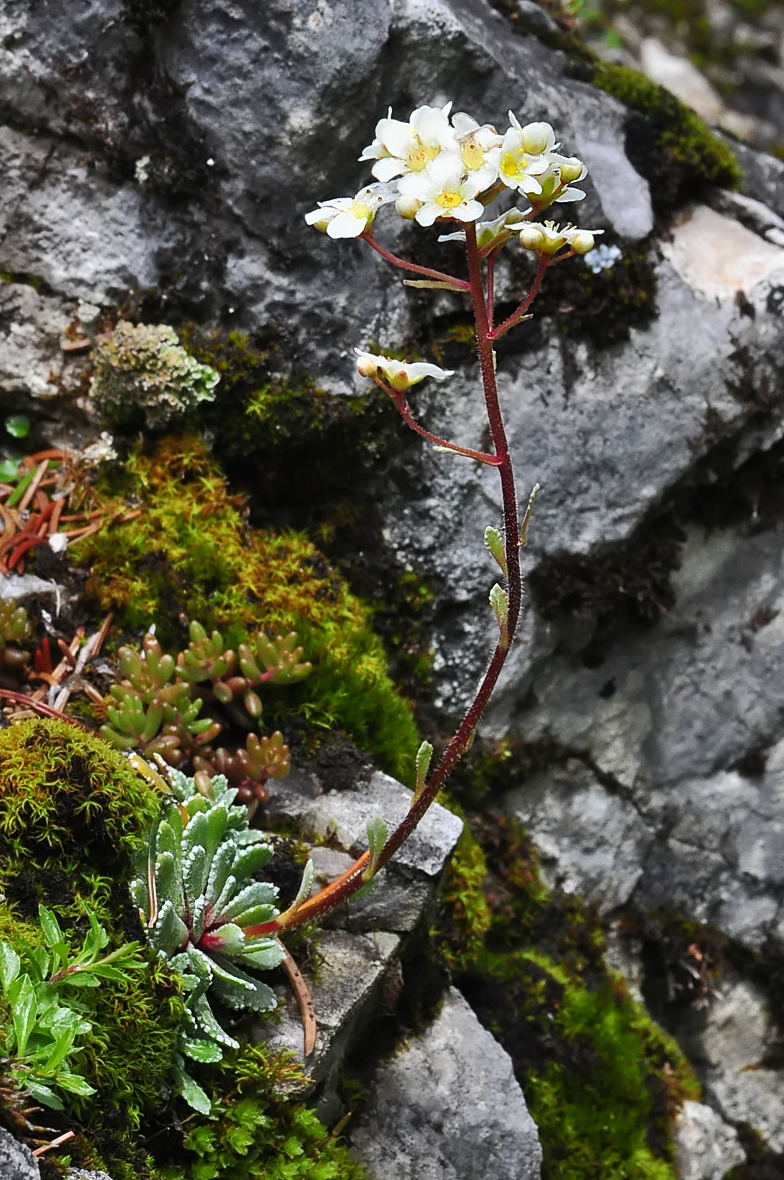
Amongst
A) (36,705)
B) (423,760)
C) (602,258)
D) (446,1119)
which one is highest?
(602,258)

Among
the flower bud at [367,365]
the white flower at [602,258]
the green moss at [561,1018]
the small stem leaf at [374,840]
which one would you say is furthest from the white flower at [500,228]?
the green moss at [561,1018]

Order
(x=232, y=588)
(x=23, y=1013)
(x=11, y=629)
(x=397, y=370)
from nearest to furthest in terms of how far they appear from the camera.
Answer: (x=23, y=1013)
(x=397, y=370)
(x=11, y=629)
(x=232, y=588)

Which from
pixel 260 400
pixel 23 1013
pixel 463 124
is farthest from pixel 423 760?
pixel 260 400

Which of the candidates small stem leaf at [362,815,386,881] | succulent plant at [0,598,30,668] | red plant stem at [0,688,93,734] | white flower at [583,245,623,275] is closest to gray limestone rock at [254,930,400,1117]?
small stem leaf at [362,815,386,881]

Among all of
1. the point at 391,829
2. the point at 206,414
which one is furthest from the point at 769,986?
the point at 206,414

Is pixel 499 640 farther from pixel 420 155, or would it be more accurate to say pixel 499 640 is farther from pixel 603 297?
pixel 603 297

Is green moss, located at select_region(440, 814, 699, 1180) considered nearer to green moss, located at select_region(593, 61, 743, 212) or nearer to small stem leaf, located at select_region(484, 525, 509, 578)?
small stem leaf, located at select_region(484, 525, 509, 578)

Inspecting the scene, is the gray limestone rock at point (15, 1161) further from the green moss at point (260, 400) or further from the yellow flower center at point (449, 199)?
the green moss at point (260, 400)
